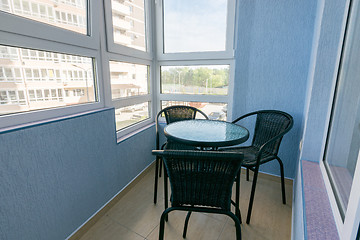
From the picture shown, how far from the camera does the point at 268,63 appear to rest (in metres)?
2.07

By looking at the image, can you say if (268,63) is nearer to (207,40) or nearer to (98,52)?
(207,40)

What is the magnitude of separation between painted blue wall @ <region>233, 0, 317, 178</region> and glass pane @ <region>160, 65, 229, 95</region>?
23 centimetres

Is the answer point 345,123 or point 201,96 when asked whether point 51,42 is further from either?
point 345,123

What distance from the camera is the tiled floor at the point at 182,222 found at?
1504mm

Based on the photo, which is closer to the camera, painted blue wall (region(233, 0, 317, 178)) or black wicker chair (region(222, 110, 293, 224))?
black wicker chair (region(222, 110, 293, 224))

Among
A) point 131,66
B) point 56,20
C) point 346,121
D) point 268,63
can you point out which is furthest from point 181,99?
point 346,121

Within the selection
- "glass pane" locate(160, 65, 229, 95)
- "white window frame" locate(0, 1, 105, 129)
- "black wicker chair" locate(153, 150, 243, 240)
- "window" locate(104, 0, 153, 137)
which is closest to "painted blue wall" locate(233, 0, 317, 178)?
"glass pane" locate(160, 65, 229, 95)

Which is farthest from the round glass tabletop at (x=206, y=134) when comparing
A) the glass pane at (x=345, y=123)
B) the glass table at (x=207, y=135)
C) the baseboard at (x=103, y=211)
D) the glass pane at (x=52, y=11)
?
the glass pane at (x=52, y=11)

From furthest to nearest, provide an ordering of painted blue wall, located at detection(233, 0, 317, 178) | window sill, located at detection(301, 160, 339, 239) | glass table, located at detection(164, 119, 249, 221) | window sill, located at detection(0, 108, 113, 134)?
painted blue wall, located at detection(233, 0, 317, 178) → glass table, located at detection(164, 119, 249, 221) → window sill, located at detection(0, 108, 113, 134) → window sill, located at detection(301, 160, 339, 239)

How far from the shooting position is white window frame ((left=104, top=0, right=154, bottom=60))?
1.71m

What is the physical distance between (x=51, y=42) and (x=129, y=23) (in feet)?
3.55

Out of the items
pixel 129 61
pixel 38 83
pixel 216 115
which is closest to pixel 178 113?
pixel 216 115

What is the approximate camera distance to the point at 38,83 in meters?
1.24

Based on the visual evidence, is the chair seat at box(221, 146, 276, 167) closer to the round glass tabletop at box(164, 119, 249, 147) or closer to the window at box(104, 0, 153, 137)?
the round glass tabletop at box(164, 119, 249, 147)
